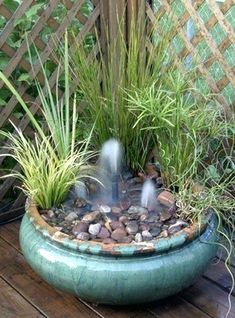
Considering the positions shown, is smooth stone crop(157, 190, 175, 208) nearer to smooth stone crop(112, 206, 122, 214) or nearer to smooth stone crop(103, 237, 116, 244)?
smooth stone crop(112, 206, 122, 214)

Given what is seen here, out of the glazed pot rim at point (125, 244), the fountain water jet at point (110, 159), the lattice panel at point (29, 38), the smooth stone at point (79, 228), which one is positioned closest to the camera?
the glazed pot rim at point (125, 244)

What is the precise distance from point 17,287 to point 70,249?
1.19ft

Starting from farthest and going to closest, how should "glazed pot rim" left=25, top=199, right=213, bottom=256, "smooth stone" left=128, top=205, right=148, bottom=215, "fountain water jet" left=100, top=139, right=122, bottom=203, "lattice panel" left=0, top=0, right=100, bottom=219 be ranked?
"lattice panel" left=0, top=0, right=100, bottom=219
"fountain water jet" left=100, top=139, right=122, bottom=203
"smooth stone" left=128, top=205, right=148, bottom=215
"glazed pot rim" left=25, top=199, right=213, bottom=256

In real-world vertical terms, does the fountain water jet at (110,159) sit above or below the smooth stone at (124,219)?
above

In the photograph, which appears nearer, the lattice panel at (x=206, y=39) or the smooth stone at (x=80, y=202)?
the smooth stone at (x=80, y=202)

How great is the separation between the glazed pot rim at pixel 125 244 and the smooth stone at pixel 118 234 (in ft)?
0.19

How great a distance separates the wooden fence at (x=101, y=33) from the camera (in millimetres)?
2121

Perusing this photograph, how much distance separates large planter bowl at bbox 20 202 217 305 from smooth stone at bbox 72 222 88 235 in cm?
5

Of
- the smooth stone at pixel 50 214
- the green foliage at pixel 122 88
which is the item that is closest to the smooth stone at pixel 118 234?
the smooth stone at pixel 50 214

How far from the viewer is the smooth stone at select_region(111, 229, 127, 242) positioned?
175 cm

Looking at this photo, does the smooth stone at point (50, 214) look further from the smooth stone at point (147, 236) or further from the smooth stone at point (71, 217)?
the smooth stone at point (147, 236)

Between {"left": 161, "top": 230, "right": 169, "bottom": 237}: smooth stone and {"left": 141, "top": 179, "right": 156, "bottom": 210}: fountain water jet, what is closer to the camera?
{"left": 161, "top": 230, "right": 169, "bottom": 237}: smooth stone

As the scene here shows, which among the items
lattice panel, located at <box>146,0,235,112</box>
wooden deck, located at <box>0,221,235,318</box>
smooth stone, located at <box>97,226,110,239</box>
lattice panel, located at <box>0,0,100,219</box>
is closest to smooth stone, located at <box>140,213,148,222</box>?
smooth stone, located at <box>97,226,110,239</box>

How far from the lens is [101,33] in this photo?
246 centimetres
